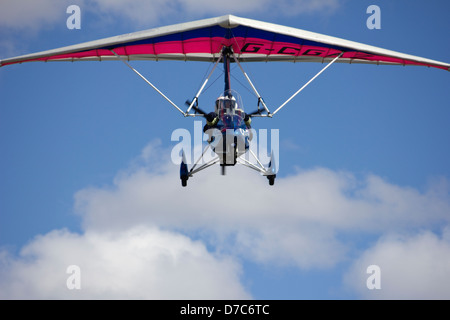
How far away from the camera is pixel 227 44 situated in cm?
2625

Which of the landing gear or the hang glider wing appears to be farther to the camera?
the landing gear

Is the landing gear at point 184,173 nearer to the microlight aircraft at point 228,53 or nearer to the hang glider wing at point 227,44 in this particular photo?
the microlight aircraft at point 228,53

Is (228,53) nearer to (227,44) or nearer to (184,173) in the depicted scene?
(227,44)

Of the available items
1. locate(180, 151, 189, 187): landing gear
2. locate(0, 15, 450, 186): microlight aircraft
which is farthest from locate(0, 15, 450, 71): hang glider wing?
locate(180, 151, 189, 187): landing gear

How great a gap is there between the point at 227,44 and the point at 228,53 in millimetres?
607

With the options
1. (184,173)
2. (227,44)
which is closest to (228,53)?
(227,44)

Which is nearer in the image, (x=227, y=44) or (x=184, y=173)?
(x=184, y=173)

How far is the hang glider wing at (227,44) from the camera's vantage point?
75.2ft

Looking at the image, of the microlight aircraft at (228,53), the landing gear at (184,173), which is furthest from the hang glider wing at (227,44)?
the landing gear at (184,173)

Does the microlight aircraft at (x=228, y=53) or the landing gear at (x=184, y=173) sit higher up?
the microlight aircraft at (x=228, y=53)

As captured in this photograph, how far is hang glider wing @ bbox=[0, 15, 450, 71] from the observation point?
22.9 metres

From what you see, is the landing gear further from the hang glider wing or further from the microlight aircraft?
Answer: the hang glider wing
